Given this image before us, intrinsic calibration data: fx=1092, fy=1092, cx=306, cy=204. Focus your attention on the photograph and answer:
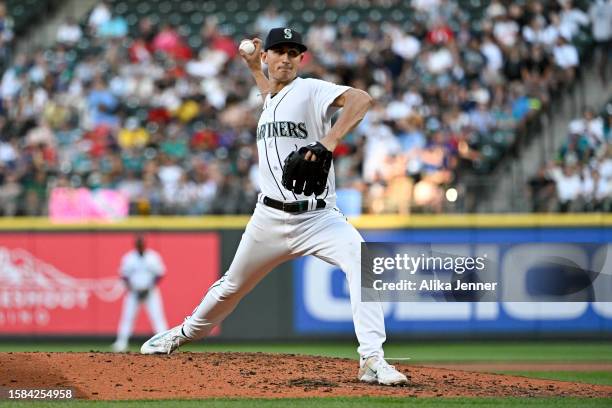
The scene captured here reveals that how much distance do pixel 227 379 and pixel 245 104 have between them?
31.9ft

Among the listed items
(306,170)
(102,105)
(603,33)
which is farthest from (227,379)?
(603,33)

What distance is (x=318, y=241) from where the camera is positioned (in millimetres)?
→ 6875

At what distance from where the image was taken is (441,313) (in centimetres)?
1445

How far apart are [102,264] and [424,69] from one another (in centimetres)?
550

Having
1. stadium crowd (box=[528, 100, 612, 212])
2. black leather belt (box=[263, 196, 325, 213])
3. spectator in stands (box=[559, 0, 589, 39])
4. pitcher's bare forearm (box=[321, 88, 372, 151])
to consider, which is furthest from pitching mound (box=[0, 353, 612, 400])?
spectator in stands (box=[559, 0, 589, 39])

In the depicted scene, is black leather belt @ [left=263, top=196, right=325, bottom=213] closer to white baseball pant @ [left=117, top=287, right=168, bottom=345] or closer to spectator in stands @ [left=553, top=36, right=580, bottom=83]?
white baseball pant @ [left=117, top=287, right=168, bottom=345]

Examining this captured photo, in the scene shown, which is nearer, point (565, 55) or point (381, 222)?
point (381, 222)

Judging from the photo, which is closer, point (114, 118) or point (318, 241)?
point (318, 241)

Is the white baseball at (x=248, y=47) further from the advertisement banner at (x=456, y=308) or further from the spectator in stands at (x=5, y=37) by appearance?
the spectator in stands at (x=5, y=37)

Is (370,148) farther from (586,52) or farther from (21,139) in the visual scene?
(21,139)

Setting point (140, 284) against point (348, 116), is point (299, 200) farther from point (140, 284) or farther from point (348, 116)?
point (140, 284)

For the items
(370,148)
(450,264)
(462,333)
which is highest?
(370,148)

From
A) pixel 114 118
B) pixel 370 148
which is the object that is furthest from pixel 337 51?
pixel 114 118

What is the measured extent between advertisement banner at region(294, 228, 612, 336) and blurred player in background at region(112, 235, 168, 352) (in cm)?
188
